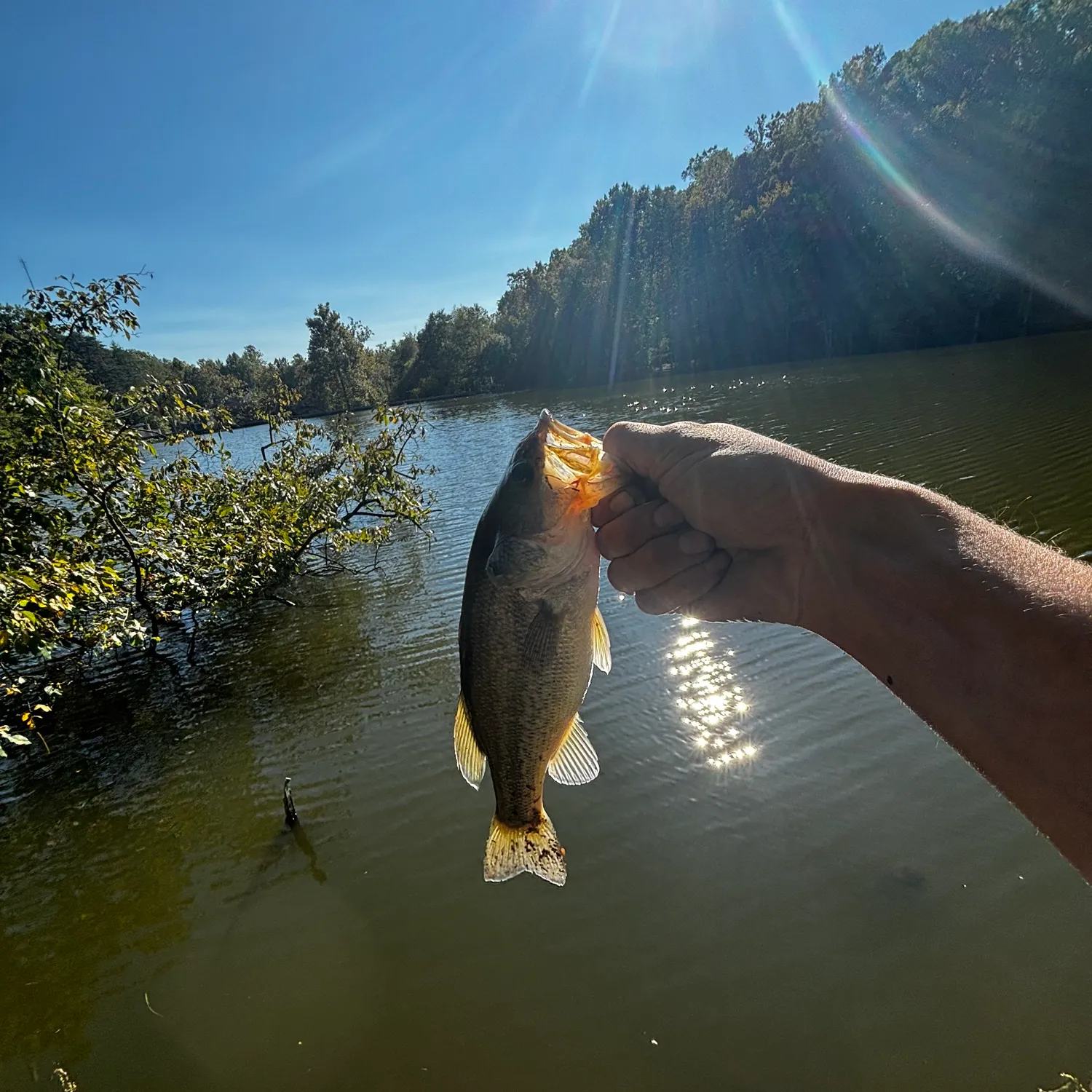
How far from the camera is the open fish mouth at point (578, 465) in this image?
9.37ft

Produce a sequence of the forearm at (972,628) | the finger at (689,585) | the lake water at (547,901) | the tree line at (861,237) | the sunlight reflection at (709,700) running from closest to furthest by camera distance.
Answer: the forearm at (972,628)
the finger at (689,585)
the lake water at (547,901)
the sunlight reflection at (709,700)
the tree line at (861,237)

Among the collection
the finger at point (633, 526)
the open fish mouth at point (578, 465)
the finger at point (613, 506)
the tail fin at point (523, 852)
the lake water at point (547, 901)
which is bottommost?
the lake water at point (547, 901)

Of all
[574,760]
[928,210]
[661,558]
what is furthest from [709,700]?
[928,210]

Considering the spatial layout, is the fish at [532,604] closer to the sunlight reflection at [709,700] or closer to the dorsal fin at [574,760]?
the dorsal fin at [574,760]

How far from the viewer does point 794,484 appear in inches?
112

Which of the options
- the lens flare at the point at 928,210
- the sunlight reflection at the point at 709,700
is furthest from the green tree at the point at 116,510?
the lens flare at the point at 928,210

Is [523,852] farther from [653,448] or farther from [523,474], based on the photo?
[653,448]

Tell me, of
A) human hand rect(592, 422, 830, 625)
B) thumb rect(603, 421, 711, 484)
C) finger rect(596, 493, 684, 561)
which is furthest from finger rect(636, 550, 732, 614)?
thumb rect(603, 421, 711, 484)

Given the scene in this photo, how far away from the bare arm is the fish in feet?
0.74

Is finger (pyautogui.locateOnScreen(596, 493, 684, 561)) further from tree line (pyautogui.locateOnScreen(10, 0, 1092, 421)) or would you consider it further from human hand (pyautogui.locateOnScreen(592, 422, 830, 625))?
tree line (pyautogui.locateOnScreen(10, 0, 1092, 421))

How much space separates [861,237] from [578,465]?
62.8 m

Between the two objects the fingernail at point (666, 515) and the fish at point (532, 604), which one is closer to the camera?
the fish at point (532, 604)

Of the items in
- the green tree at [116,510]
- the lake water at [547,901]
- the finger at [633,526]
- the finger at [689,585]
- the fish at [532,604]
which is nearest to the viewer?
the fish at [532,604]

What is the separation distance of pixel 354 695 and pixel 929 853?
25.0 ft
